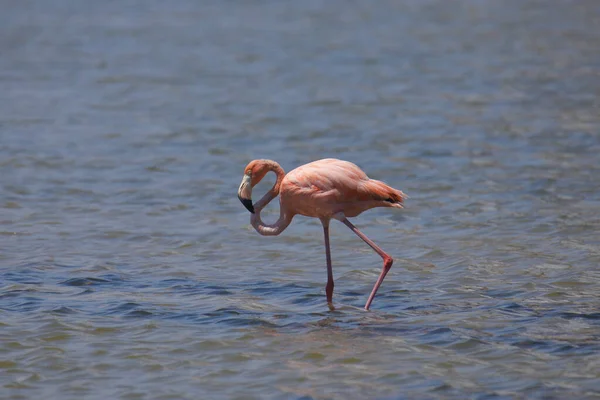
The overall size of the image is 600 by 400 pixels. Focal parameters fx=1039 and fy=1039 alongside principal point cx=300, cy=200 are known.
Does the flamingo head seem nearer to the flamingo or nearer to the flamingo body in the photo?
the flamingo

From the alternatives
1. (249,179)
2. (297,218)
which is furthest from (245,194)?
(297,218)

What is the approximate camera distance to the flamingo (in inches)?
280

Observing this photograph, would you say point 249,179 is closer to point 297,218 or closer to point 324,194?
point 324,194

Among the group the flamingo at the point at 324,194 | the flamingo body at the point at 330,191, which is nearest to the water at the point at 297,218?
the flamingo at the point at 324,194

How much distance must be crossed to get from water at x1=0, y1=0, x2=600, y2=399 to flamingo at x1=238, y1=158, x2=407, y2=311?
0.53 m

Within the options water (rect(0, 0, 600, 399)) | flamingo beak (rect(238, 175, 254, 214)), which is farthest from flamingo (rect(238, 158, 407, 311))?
water (rect(0, 0, 600, 399))

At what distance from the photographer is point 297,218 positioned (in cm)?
975

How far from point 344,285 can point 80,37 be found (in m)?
13.6

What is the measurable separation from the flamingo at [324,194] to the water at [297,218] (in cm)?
53

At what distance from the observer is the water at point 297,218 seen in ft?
19.8

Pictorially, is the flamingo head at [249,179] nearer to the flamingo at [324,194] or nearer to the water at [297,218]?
the flamingo at [324,194]

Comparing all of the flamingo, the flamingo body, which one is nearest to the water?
the flamingo

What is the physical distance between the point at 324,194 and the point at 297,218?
2675mm

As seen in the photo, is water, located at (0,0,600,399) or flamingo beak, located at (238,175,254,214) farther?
flamingo beak, located at (238,175,254,214)
